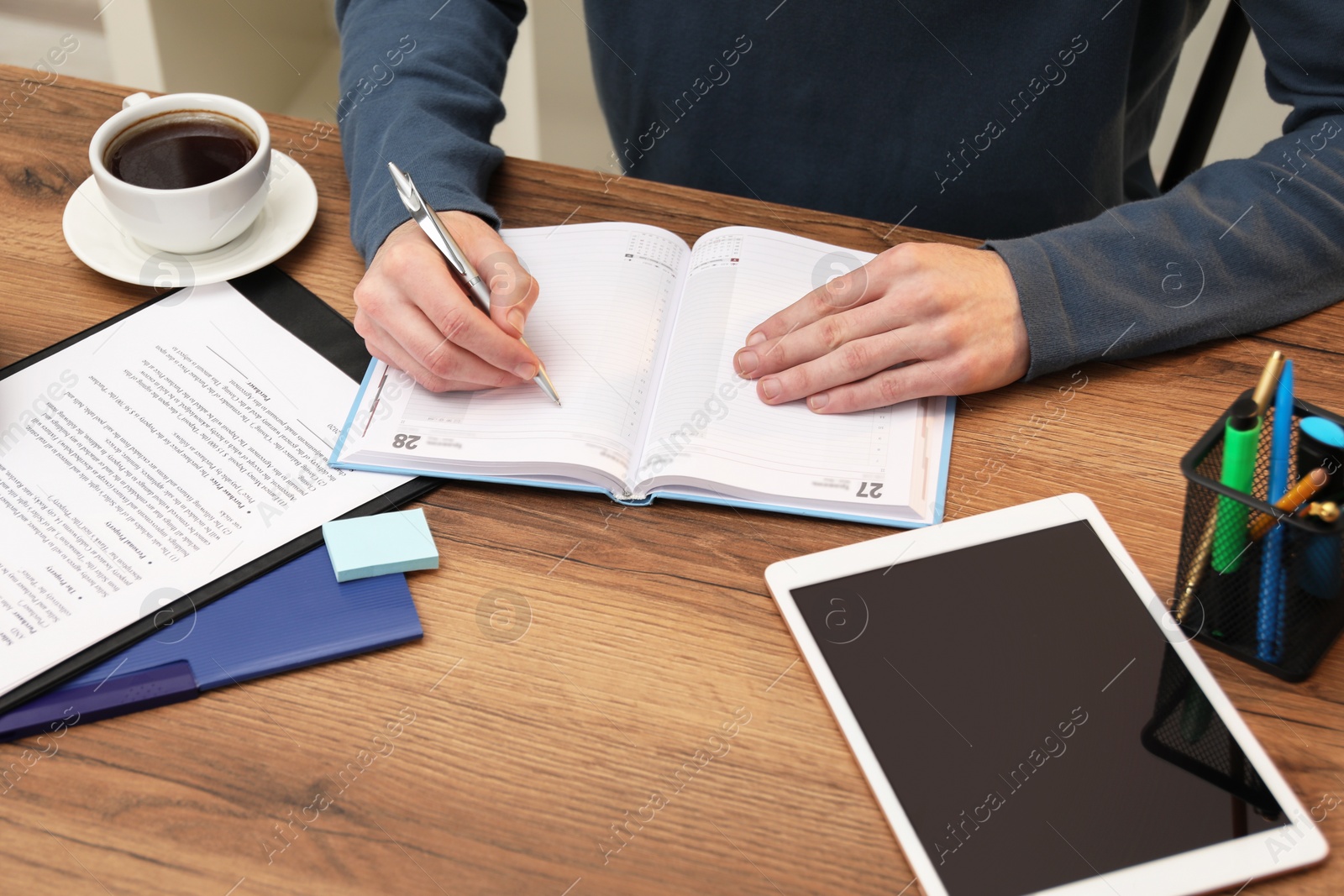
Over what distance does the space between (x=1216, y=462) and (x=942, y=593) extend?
0.64ft

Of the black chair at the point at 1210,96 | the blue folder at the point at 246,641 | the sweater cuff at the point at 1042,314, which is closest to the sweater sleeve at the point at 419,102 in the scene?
the blue folder at the point at 246,641

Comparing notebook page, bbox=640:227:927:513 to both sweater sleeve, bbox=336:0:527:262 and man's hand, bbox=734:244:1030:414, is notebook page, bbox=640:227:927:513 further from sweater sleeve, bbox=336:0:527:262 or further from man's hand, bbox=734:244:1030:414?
sweater sleeve, bbox=336:0:527:262

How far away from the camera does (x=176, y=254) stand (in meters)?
0.95

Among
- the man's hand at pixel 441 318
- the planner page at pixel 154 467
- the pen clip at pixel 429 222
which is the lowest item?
the planner page at pixel 154 467

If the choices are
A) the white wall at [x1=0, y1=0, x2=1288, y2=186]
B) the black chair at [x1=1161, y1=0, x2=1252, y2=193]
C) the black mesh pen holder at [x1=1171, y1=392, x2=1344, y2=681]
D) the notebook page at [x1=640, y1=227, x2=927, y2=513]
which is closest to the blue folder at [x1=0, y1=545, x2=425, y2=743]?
the notebook page at [x1=640, y1=227, x2=927, y2=513]

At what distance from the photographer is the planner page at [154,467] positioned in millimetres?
712

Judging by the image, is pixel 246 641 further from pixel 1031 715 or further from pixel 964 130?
pixel 964 130

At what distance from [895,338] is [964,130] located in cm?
47

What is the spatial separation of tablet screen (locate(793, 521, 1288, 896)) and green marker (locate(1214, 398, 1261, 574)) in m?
0.08

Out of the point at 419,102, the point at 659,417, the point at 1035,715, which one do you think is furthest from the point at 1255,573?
the point at 419,102

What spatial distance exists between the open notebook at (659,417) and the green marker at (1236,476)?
0.19m

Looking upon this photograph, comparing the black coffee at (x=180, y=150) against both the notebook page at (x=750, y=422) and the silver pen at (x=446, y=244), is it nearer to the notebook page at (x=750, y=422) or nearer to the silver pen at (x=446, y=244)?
the silver pen at (x=446, y=244)

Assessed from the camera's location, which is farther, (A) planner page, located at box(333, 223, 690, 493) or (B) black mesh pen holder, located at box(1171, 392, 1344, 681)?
(A) planner page, located at box(333, 223, 690, 493)

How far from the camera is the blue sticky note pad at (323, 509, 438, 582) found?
28.7 inches
